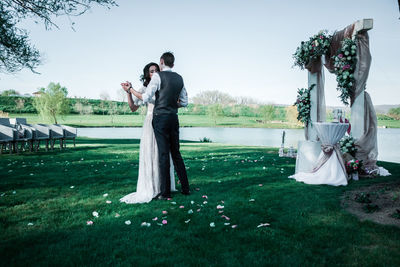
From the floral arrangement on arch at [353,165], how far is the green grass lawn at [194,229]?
33.4 inches

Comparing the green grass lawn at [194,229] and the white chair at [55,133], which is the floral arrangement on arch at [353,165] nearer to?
the green grass lawn at [194,229]

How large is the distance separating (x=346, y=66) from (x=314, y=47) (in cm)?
111

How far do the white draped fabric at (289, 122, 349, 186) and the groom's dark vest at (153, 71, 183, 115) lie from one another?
12.2 ft

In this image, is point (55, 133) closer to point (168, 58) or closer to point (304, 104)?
point (168, 58)

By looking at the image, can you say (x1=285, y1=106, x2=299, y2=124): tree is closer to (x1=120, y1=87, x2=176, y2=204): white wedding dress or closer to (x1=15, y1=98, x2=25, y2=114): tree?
(x1=120, y1=87, x2=176, y2=204): white wedding dress

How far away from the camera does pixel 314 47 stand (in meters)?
7.79

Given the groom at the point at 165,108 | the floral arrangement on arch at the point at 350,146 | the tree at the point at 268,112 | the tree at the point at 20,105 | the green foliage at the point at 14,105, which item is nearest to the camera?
the groom at the point at 165,108

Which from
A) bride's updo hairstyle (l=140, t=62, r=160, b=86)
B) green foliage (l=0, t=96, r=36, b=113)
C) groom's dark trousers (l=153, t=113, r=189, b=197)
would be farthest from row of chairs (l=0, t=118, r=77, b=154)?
green foliage (l=0, t=96, r=36, b=113)

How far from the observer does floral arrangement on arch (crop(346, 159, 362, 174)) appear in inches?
260

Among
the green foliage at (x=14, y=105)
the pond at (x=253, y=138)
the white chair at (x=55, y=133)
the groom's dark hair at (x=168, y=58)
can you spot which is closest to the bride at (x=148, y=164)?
the groom's dark hair at (x=168, y=58)

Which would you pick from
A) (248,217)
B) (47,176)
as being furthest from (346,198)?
(47,176)

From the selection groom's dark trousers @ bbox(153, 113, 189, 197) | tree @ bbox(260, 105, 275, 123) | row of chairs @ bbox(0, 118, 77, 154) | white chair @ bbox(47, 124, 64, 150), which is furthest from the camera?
tree @ bbox(260, 105, 275, 123)

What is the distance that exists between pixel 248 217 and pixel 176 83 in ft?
8.04

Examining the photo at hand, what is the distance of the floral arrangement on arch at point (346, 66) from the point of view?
23.3 feet
